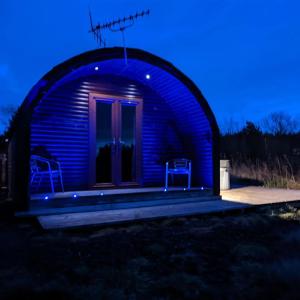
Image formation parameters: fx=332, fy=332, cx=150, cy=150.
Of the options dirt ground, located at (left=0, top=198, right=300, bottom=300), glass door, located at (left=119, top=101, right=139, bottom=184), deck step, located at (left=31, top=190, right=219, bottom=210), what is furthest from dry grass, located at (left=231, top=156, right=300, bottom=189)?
dirt ground, located at (left=0, top=198, right=300, bottom=300)

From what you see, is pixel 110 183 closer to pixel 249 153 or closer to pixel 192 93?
pixel 192 93

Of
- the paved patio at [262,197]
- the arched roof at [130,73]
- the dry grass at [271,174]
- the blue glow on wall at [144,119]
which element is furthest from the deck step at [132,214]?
the dry grass at [271,174]

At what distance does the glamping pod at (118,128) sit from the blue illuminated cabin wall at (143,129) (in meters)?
0.02

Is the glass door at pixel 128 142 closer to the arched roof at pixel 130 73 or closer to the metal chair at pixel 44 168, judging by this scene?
the arched roof at pixel 130 73

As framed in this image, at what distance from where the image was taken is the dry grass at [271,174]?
8820mm

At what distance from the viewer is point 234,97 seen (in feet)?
243

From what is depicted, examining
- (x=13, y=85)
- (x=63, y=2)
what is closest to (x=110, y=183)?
(x=63, y=2)

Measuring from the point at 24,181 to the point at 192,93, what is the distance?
11.8 ft

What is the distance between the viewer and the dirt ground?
2.48 m

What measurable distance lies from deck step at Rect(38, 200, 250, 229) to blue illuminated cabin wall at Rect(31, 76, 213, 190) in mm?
1135

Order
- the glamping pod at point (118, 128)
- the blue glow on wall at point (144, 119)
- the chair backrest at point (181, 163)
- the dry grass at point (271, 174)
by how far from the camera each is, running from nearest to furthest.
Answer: the glamping pod at point (118, 128)
the blue glow on wall at point (144, 119)
the chair backrest at point (181, 163)
the dry grass at point (271, 174)

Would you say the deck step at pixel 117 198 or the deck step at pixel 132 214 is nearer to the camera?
the deck step at pixel 132 214

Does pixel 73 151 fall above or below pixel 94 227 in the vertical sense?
above

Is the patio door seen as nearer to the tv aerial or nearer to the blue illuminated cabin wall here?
the blue illuminated cabin wall
